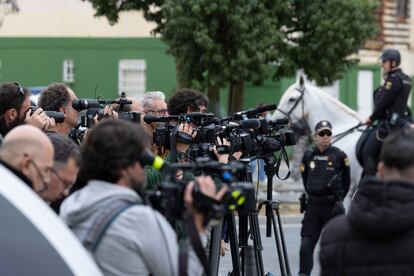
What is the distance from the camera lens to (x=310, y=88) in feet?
52.4

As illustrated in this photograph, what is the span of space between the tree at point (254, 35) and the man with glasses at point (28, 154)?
52.9 feet

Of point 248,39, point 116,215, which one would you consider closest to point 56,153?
point 116,215

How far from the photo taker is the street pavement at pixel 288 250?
1099 centimetres

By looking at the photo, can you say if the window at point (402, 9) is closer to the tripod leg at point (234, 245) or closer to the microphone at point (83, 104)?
the tripod leg at point (234, 245)

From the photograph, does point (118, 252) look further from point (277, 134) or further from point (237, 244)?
point (277, 134)

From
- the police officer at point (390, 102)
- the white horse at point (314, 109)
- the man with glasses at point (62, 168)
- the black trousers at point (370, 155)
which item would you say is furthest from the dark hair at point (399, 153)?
the white horse at point (314, 109)

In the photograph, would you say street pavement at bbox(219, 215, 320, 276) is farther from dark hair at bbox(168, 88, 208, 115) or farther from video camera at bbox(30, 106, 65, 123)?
video camera at bbox(30, 106, 65, 123)

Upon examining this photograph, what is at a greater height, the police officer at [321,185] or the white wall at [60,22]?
the white wall at [60,22]

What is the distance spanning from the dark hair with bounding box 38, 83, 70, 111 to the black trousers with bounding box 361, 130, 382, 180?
6.48m

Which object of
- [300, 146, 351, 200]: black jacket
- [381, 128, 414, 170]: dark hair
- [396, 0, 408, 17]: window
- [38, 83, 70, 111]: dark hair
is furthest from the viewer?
[396, 0, 408, 17]: window

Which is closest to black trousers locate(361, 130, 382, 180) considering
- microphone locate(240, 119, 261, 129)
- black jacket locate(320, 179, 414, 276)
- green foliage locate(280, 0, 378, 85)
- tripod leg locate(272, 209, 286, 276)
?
tripod leg locate(272, 209, 286, 276)

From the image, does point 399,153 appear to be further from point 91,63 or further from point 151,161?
point 91,63

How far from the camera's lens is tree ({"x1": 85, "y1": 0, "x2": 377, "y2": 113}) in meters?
20.9

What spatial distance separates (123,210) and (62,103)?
13.5 feet
